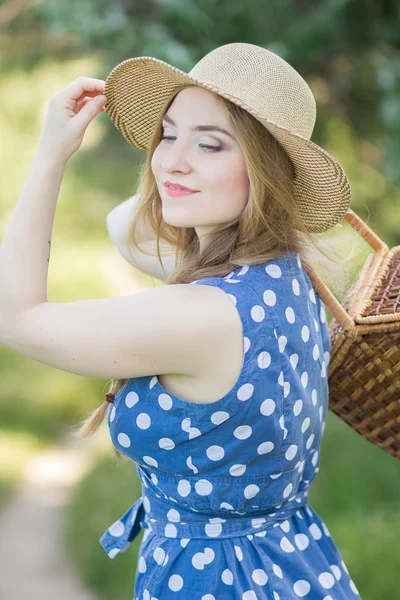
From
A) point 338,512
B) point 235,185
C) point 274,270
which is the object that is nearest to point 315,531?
point 274,270

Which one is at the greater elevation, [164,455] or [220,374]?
[220,374]

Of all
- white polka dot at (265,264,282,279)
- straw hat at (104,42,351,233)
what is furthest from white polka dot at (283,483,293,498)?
straw hat at (104,42,351,233)

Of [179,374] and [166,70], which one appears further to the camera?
[166,70]

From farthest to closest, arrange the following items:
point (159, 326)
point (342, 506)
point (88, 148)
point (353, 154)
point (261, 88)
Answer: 1. point (88, 148)
2. point (353, 154)
3. point (342, 506)
4. point (261, 88)
5. point (159, 326)

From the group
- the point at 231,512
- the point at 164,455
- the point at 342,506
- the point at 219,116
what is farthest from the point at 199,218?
the point at 342,506

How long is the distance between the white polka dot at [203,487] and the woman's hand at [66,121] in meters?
0.68

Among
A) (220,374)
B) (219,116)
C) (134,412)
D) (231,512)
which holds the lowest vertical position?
(231,512)

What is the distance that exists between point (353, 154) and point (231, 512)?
5.10 metres

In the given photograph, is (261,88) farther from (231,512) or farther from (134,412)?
(231,512)

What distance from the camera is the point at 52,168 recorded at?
170cm

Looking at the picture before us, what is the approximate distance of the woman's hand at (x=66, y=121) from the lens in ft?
5.66

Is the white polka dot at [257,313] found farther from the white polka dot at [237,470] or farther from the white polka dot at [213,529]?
the white polka dot at [213,529]

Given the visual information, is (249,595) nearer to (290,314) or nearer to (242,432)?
(242,432)

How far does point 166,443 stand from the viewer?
5.26 feet
